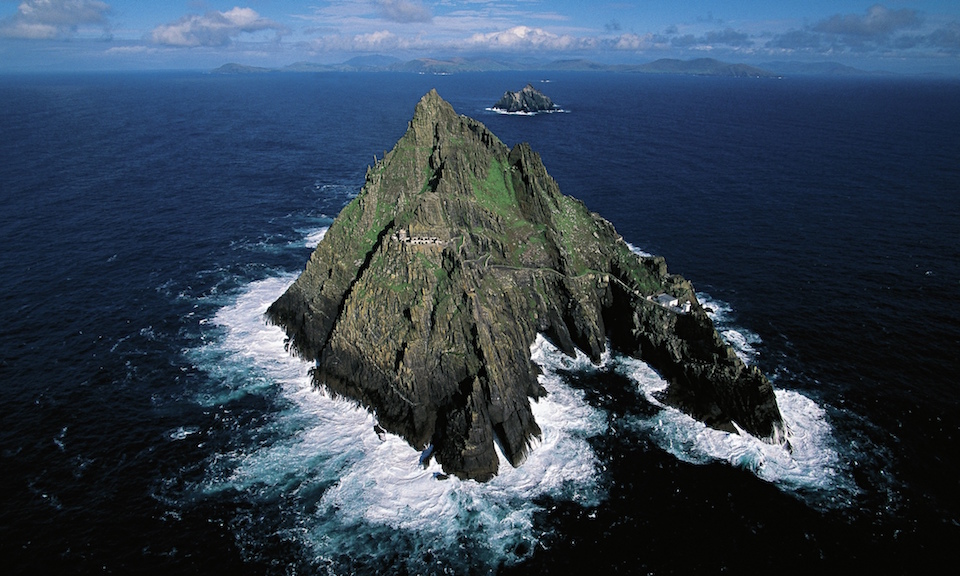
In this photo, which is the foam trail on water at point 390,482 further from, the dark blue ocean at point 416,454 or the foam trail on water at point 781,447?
the foam trail on water at point 781,447

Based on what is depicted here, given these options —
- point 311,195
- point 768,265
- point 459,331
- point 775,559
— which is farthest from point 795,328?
point 311,195

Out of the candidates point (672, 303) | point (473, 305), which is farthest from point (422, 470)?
point (672, 303)

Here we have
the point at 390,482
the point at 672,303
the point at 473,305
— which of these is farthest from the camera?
the point at 672,303

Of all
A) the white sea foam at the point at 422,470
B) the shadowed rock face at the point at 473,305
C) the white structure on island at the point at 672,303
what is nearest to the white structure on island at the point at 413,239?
the shadowed rock face at the point at 473,305

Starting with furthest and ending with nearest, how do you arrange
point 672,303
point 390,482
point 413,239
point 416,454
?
A: point 672,303
point 413,239
point 416,454
point 390,482

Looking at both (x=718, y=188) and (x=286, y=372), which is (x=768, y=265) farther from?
(x=286, y=372)

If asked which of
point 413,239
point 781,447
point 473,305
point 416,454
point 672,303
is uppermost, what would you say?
point 413,239

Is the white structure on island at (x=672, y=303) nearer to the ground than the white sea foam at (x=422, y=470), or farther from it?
farther from it

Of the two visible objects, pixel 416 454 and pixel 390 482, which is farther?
pixel 416 454

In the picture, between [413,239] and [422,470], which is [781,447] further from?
[413,239]
